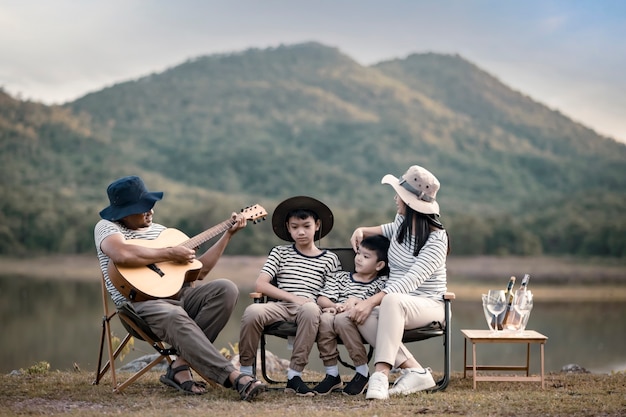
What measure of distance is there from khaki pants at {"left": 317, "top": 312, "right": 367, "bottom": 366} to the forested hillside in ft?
76.9

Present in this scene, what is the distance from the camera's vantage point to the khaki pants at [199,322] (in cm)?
384

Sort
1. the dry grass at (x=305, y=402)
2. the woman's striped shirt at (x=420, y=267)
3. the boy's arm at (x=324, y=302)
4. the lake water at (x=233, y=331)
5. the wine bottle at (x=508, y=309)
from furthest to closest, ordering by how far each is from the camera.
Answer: the lake water at (x=233, y=331)
the wine bottle at (x=508, y=309)
the boy's arm at (x=324, y=302)
the woman's striped shirt at (x=420, y=267)
the dry grass at (x=305, y=402)

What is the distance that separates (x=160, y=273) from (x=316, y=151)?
38.9 metres

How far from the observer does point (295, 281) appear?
4375mm

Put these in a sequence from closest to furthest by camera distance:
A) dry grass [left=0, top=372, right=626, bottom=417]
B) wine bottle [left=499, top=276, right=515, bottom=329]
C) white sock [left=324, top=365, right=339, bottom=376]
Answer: dry grass [left=0, top=372, right=626, bottom=417], white sock [left=324, top=365, right=339, bottom=376], wine bottle [left=499, top=276, right=515, bottom=329]

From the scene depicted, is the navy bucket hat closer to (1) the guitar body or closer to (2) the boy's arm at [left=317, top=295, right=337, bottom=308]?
(1) the guitar body

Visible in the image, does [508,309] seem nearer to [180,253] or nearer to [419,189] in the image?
[419,189]

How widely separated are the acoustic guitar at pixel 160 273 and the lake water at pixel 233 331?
1028 cm

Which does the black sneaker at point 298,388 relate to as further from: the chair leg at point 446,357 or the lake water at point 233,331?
the lake water at point 233,331

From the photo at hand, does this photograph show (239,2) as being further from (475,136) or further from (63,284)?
(63,284)

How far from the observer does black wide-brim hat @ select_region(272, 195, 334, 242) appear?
4.47 metres

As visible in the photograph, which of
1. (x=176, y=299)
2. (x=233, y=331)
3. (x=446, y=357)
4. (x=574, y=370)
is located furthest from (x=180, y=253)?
(x=233, y=331)

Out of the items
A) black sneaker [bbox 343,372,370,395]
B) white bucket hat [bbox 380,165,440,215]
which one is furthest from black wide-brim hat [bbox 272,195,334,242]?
black sneaker [bbox 343,372,370,395]

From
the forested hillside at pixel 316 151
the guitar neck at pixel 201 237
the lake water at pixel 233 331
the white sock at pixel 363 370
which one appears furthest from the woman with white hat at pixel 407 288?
the forested hillside at pixel 316 151
